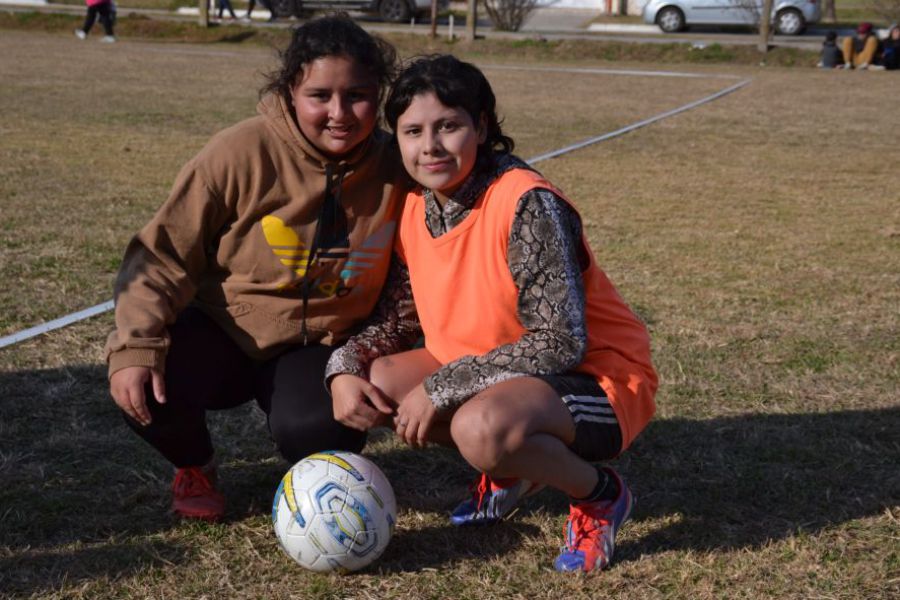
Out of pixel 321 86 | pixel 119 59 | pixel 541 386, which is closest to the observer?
pixel 541 386

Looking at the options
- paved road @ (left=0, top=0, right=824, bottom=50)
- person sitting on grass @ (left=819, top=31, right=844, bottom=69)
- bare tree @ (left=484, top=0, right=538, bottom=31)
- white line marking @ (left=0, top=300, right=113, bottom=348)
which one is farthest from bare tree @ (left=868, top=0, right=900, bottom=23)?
white line marking @ (left=0, top=300, right=113, bottom=348)

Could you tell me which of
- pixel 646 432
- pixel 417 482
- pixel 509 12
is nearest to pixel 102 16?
pixel 509 12

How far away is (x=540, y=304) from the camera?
2771mm

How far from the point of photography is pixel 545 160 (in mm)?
10055

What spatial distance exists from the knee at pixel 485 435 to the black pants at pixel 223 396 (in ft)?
1.78

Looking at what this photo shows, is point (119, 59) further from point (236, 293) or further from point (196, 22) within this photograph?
Answer: point (236, 293)

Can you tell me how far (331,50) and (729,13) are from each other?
93.1 feet

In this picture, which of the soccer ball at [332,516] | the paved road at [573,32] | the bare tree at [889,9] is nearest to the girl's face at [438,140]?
the soccer ball at [332,516]

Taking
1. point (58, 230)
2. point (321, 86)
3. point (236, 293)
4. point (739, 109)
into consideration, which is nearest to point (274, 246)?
point (236, 293)

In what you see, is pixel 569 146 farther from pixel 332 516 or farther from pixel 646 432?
pixel 332 516

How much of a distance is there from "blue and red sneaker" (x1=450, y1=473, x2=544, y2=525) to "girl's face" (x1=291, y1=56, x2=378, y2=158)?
1.02 metres

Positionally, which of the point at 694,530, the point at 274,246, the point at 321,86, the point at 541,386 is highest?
the point at 321,86

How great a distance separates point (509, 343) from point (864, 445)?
61.1 inches

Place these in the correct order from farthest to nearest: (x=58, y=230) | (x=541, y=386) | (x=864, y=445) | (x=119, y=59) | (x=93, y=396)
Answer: (x=119, y=59)
(x=58, y=230)
(x=93, y=396)
(x=864, y=445)
(x=541, y=386)
